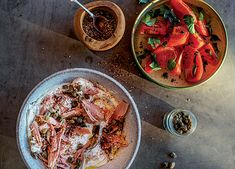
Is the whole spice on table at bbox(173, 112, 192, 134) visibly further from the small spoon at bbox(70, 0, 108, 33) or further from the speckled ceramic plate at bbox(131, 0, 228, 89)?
the small spoon at bbox(70, 0, 108, 33)

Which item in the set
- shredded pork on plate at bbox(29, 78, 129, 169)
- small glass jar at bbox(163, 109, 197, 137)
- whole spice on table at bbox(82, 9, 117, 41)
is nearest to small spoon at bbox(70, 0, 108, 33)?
whole spice on table at bbox(82, 9, 117, 41)

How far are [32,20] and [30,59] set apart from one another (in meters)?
0.16

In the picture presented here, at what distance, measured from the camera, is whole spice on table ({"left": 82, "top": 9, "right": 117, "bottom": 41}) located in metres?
2.03

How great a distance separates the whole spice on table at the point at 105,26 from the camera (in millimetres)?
2033

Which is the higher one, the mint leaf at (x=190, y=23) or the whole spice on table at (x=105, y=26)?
the mint leaf at (x=190, y=23)

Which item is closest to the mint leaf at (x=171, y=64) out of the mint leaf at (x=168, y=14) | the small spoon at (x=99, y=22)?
the mint leaf at (x=168, y=14)

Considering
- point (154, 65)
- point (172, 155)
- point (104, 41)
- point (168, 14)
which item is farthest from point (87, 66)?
point (172, 155)

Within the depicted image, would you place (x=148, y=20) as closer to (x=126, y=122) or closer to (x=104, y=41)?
(x=104, y=41)

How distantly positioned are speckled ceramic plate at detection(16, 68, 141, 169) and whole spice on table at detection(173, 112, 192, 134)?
0.70ft

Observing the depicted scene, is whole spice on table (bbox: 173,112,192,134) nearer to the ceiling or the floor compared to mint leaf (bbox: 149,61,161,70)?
nearer to the floor

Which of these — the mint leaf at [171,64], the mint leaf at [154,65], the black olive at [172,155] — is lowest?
the black olive at [172,155]

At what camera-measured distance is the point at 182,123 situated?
2068mm

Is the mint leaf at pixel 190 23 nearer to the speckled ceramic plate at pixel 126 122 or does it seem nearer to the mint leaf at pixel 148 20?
the mint leaf at pixel 148 20

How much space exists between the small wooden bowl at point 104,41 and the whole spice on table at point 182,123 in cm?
40
